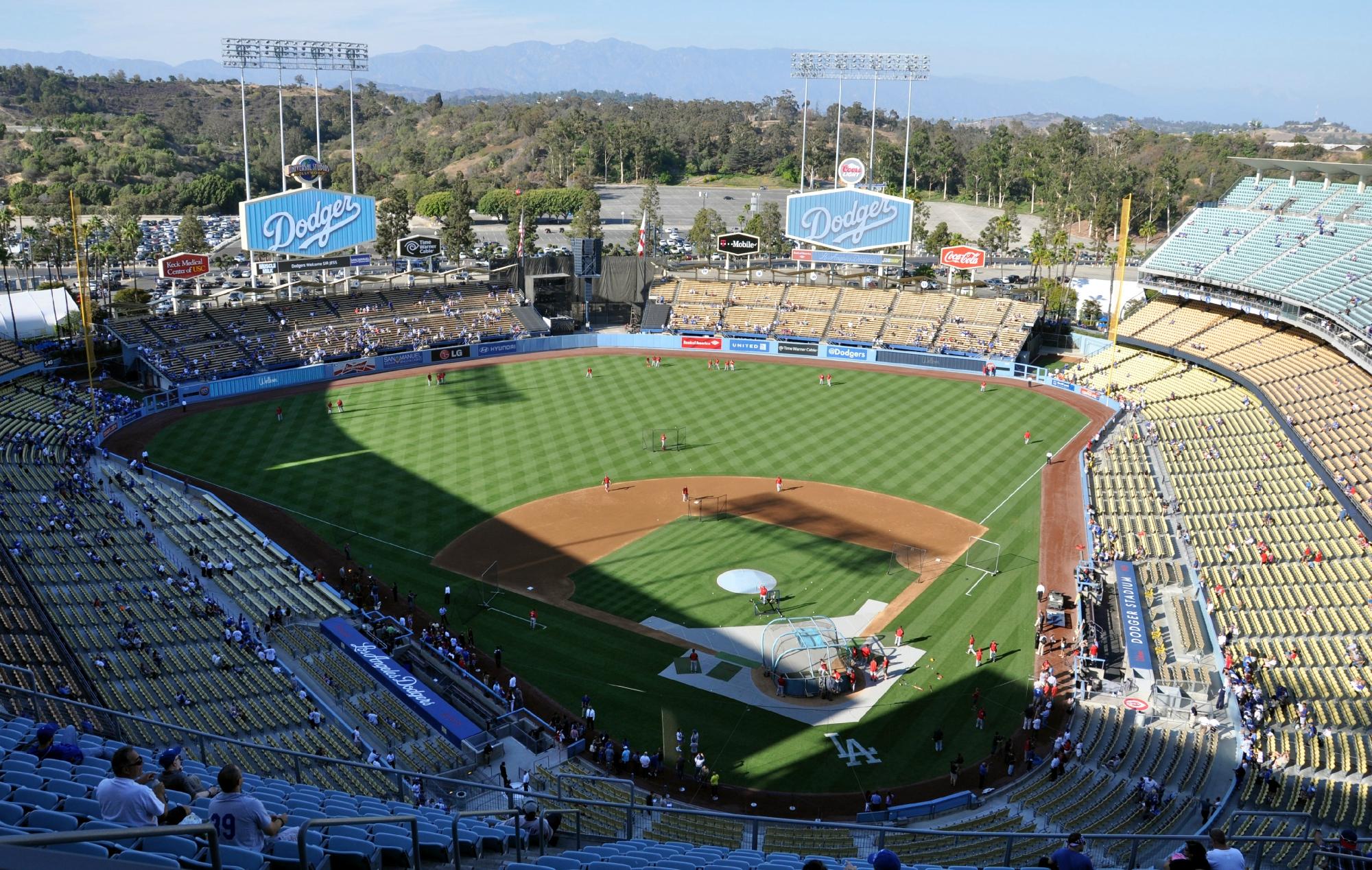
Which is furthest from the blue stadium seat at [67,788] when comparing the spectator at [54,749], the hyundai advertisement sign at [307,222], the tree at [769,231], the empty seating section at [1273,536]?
the tree at [769,231]

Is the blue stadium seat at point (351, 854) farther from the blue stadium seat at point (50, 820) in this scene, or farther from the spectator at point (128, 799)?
the blue stadium seat at point (50, 820)

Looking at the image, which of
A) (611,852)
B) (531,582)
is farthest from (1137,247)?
(611,852)

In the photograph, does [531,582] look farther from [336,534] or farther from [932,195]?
[932,195]

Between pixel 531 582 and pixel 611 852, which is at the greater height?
pixel 611 852

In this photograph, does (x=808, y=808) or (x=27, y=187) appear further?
(x=27, y=187)

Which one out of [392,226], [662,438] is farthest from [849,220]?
[392,226]

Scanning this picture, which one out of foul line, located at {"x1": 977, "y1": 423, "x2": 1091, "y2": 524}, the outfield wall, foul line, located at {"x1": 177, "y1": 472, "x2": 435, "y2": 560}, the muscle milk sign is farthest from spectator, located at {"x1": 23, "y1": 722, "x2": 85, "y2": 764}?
the outfield wall

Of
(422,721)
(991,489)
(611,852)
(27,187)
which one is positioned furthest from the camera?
(27,187)
